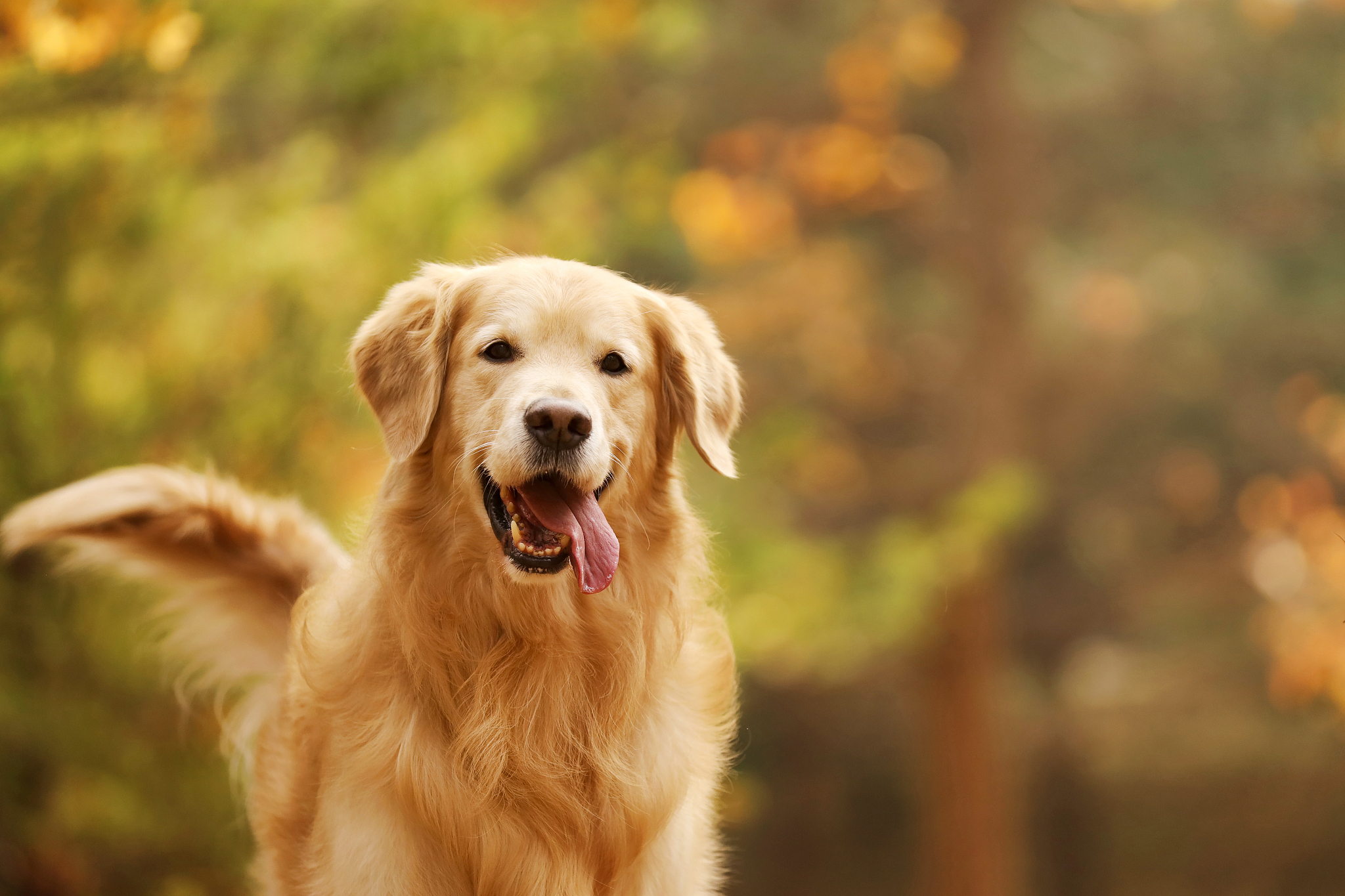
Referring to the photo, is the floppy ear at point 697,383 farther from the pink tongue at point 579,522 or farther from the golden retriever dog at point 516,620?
the pink tongue at point 579,522

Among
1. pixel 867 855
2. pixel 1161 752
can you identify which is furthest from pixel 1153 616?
pixel 867 855

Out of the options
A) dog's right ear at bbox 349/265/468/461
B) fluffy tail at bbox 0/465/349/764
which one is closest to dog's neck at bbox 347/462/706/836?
dog's right ear at bbox 349/265/468/461

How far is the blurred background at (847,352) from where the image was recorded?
5.17m

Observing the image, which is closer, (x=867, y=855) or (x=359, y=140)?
Answer: (x=359, y=140)

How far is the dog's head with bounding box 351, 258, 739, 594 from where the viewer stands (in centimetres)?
277

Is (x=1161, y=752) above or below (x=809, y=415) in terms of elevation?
below

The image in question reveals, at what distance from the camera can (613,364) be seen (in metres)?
3.03

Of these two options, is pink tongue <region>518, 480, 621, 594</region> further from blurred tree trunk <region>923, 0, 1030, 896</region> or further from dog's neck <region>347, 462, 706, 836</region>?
blurred tree trunk <region>923, 0, 1030, 896</region>

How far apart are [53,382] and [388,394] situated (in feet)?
8.75

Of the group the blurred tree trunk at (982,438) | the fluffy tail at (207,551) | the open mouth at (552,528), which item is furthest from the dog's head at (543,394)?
the blurred tree trunk at (982,438)

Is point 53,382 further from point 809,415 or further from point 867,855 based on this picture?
point 867,855

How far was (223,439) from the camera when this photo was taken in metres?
5.41

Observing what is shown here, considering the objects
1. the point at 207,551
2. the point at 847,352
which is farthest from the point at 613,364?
the point at 847,352

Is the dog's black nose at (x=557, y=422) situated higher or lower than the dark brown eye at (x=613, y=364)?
lower
